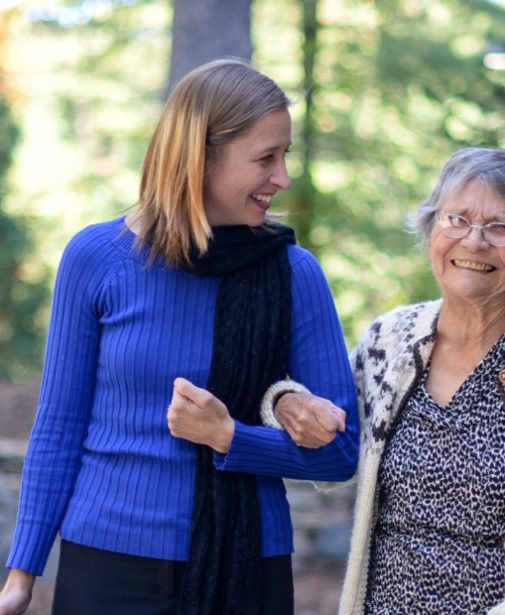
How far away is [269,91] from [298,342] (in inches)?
28.0

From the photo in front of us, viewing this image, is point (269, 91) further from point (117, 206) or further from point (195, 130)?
point (117, 206)

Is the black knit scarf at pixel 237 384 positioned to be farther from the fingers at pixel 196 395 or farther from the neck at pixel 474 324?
the neck at pixel 474 324

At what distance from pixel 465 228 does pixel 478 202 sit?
0.08 meters

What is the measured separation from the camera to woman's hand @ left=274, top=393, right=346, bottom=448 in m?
1.83

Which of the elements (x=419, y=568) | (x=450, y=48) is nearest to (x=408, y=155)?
(x=450, y=48)

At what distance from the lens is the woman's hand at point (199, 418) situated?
177 centimetres

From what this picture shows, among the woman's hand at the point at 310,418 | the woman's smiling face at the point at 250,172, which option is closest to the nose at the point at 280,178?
the woman's smiling face at the point at 250,172

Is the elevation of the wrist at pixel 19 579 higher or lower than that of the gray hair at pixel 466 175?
lower

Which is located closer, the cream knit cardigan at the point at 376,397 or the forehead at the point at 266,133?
the forehead at the point at 266,133

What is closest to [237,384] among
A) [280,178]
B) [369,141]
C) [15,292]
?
[280,178]

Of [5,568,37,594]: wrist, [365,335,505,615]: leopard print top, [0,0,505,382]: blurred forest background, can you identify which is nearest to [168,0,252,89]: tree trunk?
[0,0,505,382]: blurred forest background

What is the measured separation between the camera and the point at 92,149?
9781 mm

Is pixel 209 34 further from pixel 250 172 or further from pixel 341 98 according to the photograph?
pixel 341 98

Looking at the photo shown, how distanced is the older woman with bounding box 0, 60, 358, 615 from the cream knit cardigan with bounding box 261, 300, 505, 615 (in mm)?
80
